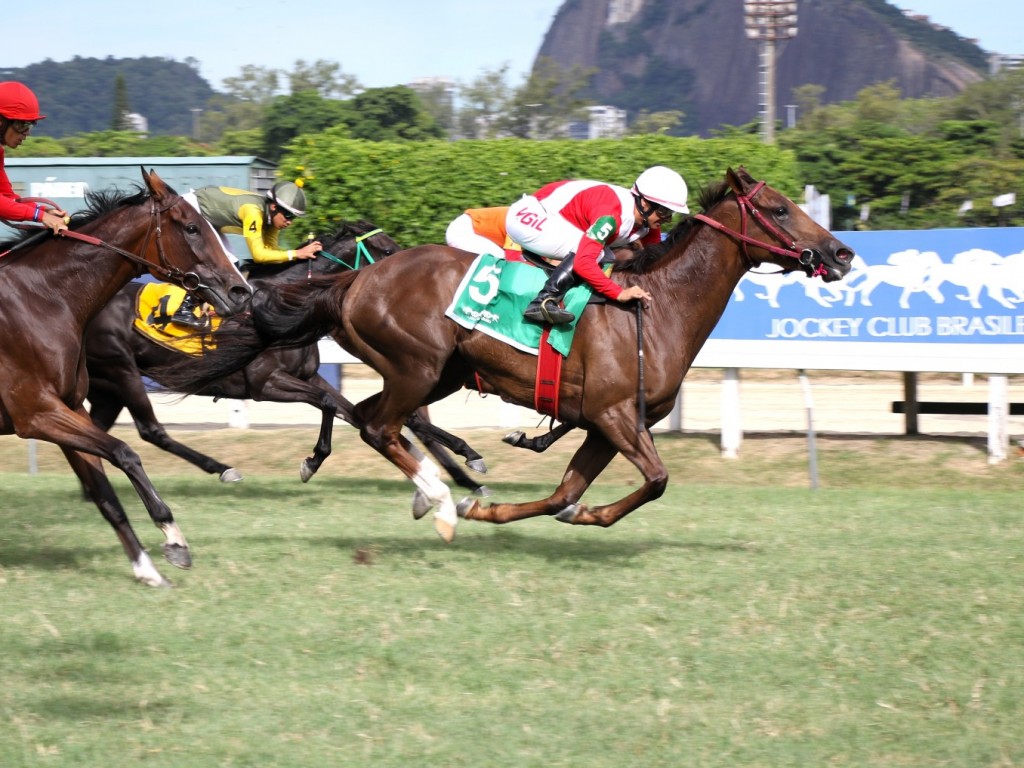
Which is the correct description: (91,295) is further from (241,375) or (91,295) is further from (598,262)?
(241,375)

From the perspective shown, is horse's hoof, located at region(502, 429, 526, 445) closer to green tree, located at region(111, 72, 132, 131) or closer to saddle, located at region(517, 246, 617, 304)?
saddle, located at region(517, 246, 617, 304)

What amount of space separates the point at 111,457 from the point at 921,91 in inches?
5880

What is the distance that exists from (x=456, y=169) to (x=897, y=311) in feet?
20.1

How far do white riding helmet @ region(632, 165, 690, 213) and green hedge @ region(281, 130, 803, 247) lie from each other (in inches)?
326

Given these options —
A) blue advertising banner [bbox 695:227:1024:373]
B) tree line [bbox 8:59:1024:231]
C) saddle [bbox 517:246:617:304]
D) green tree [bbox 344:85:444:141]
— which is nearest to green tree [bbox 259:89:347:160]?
tree line [bbox 8:59:1024:231]

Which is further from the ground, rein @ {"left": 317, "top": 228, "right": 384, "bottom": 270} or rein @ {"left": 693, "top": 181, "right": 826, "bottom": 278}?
rein @ {"left": 693, "top": 181, "right": 826, "bottom": 278}

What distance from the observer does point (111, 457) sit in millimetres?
5676

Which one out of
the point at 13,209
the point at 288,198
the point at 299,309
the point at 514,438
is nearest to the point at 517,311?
the point at 299,309

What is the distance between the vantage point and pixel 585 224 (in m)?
6.55

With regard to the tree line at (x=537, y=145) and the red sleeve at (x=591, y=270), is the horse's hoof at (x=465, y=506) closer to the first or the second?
the red sleeve at (x=591, y=270)

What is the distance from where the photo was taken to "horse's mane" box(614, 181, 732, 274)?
6.65 meters

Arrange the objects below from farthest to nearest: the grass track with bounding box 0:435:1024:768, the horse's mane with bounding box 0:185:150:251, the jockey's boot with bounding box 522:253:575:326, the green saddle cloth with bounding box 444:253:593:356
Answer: the green saddle cloth with bounding box 444:253:593:356 < the jockey's boot with bounding box 522:253:575:326 < the horse's mane with bounding box 0:185:150:251 < the grass track with bounding box 0:435:1024:768

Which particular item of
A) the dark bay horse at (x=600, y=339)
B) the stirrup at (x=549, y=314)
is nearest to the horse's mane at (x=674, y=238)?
the dark bay horse at (x=600, y=339)

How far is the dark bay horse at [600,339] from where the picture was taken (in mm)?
6234
